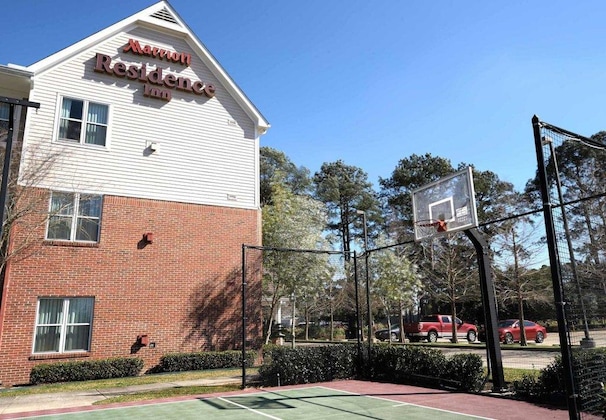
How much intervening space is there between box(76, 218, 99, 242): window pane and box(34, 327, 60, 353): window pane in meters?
2.93

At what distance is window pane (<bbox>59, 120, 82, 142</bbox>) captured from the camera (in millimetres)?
14745

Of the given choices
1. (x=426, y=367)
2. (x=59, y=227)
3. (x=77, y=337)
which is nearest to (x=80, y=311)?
(x=77, y=337)

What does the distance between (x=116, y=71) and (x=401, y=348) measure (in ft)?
44.6

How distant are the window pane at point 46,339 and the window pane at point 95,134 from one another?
6255mm

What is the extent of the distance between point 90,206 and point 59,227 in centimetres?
117

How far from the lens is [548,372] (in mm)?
9148

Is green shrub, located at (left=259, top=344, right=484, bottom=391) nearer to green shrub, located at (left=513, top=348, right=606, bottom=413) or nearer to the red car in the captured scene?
green shrub, located at (left=513, top=348, right=606, bottom=413)

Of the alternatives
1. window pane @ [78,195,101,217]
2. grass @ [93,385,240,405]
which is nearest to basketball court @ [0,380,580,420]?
grass @ [93,385,240,405]

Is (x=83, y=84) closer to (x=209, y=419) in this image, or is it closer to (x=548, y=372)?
(x=209, y=419)

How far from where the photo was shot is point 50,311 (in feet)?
44.5

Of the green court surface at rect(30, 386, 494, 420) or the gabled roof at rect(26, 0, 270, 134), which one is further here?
the gabled roof at rect(26, 0, 270, 134)

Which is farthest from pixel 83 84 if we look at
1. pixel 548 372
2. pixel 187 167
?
pixel 548 372

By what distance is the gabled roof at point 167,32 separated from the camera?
1494 cm

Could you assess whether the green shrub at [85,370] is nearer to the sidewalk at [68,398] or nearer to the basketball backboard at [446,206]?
the sidewalk at [68,398]
